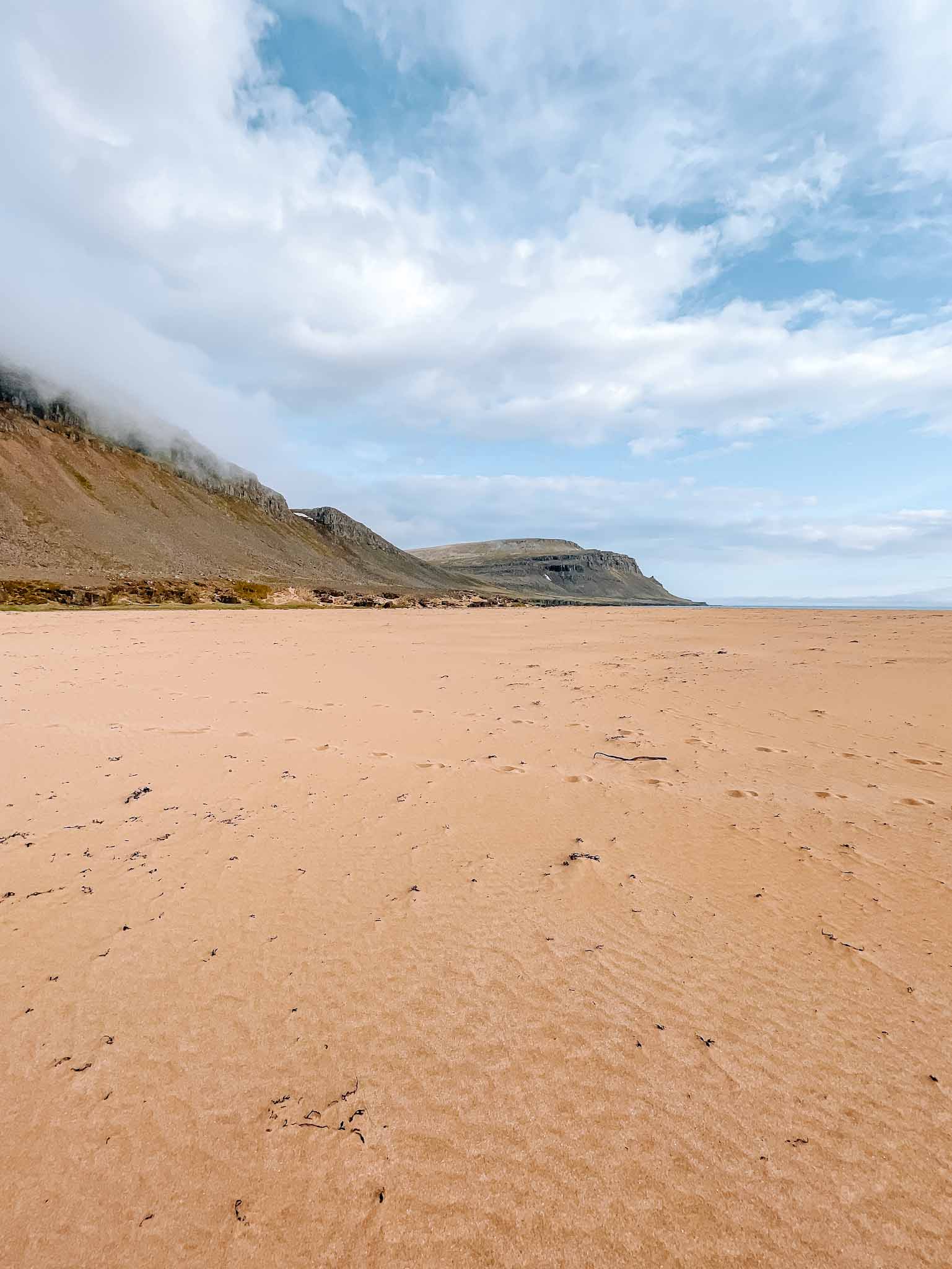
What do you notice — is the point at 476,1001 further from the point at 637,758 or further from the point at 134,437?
the point at 134,437

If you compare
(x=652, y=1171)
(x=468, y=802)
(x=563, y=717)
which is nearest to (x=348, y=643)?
(x=563, y=717)

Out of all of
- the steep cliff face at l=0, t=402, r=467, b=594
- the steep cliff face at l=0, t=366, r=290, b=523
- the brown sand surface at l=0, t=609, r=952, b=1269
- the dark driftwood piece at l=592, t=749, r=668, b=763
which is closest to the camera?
the brown sand surface at l=0, t=609, r=952, b=1269

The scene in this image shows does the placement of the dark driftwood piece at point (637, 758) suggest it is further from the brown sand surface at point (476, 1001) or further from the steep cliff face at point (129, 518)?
the steep cliff face at point (129, 518)

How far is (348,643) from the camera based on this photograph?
21.9 meters

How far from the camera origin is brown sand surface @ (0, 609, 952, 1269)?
2354 millimetres

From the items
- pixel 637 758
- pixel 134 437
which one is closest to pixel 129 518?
pixel 134 437

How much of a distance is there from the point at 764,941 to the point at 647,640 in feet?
64.2

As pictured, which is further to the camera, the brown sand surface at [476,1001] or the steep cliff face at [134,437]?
the steep cliff face at [134,437]

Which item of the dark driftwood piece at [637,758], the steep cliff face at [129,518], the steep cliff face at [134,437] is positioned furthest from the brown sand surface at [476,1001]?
the steep cliff face at [134,437]

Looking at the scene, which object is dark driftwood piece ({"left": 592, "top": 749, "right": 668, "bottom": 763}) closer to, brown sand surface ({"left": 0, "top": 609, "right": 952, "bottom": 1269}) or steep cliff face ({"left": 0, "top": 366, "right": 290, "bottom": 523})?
brown sand surface ({"left": 0, "top": 609, "right": 952, "bottom": 1269})

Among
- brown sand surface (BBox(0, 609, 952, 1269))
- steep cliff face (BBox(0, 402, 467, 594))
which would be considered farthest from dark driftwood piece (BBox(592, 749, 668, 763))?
steep cliff face (BBox(0, 402, 467, 594))

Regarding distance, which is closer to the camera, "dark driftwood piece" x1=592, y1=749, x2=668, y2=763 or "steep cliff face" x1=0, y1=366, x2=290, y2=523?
"dark driftwood piece" x1=592, y1=749, x2=668, y2=763

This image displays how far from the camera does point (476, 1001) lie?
3572 millimetres

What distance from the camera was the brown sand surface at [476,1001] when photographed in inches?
92.7
